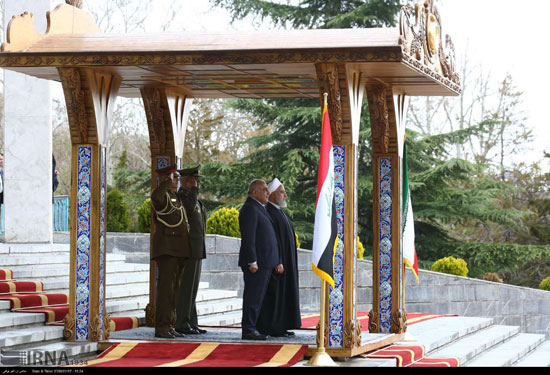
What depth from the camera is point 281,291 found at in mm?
10797

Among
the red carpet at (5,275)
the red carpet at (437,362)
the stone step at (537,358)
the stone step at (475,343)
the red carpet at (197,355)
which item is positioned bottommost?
the stone step at (537,358)

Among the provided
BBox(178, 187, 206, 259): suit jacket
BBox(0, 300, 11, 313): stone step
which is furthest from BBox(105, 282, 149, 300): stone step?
BBox(178, 187, 206, 259): suit jacket

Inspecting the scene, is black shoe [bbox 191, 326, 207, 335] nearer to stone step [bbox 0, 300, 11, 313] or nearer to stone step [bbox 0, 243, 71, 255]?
stone step [bbox 0, 300, 11, 313]

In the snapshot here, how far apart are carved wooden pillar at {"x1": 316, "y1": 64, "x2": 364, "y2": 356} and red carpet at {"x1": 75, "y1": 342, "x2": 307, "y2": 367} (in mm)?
432

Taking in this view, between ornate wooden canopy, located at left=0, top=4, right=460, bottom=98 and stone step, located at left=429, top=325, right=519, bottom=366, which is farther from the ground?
ornate wooden canopy, located at left=0, top=4, right=460, bottom=98

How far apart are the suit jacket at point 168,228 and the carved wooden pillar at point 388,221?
2286 mm

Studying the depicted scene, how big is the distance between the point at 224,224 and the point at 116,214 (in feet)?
10.2

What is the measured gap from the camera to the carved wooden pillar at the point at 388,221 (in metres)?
11.4

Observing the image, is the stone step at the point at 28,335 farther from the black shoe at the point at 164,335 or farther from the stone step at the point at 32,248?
the stone step at the point at 32,248

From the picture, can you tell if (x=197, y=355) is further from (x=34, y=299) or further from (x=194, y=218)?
(x=34, y=299)

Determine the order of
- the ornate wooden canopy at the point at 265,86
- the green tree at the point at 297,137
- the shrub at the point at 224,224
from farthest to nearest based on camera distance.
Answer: the green tree at the point at 297,137
the shrub at the point at 224,224
the ornate wooden canopy at the point at 265,86

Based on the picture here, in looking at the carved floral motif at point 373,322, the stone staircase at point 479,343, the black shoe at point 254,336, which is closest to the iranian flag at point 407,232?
the carved floral motif at point 373,322

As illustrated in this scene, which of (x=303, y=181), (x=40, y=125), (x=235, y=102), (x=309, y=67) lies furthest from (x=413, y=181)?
(x=309, y=67)

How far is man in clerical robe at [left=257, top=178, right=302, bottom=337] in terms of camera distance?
35.2 ft
